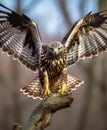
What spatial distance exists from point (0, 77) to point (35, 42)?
31.9 ft

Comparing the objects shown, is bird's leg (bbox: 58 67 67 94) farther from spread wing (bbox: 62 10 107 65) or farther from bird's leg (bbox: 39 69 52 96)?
spread wing (bbox: 62 10 107 65)

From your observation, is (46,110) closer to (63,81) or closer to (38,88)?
(63,81)

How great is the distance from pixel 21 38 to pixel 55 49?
0.78 m

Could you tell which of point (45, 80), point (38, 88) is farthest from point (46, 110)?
point (38, 88)

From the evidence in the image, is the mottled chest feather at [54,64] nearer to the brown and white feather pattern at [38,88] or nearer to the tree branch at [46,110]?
the brown and white feather pattern at [38,88]

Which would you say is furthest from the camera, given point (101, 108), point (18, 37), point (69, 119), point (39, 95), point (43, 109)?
point (69, 119)

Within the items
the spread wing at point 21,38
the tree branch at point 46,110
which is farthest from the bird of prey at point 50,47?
the tree branch at point 46,110

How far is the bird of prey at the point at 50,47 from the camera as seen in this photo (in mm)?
6082

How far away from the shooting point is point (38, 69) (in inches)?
248

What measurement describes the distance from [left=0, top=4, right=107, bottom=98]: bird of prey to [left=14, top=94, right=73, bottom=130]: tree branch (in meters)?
0.55

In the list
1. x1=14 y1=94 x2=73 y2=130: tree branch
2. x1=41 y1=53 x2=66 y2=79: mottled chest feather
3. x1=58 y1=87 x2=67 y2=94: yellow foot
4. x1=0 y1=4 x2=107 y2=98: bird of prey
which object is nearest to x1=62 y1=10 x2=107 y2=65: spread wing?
x1=0 y1=4 x2=107 y2=98: bird of prey

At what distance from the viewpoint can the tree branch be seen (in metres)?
5.31

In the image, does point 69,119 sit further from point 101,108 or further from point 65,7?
point 65,7

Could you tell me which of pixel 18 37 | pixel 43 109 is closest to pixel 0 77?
pixel 18 37
